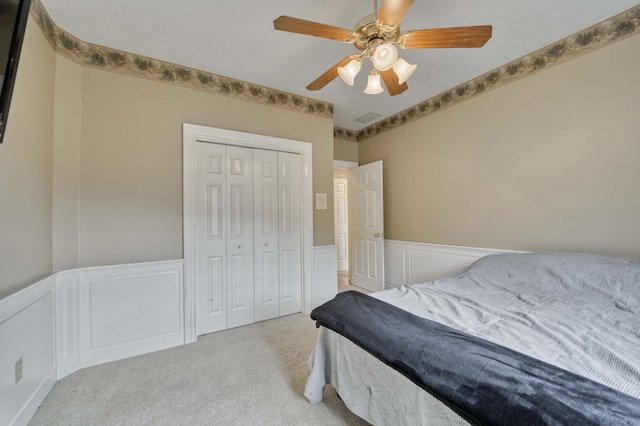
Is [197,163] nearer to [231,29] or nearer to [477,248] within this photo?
[231,29]

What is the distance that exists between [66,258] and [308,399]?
84.9 inches

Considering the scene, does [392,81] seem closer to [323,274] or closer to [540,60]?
[540,60]

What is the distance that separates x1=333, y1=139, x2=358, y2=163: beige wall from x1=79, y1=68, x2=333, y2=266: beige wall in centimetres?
199

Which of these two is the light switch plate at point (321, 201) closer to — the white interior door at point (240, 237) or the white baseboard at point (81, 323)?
the white interior door at point (240, 237)

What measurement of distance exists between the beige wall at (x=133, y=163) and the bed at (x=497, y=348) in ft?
5.88

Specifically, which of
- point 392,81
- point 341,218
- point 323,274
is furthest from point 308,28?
point 341,218

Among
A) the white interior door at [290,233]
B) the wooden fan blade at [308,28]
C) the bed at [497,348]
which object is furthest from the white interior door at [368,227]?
the wooden fan blade at [308,28]

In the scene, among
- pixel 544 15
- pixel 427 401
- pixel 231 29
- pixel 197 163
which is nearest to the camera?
pixel 427 401

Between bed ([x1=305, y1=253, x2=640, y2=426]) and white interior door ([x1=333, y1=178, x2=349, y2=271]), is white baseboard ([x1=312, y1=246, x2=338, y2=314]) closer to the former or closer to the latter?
bed ([x1=305, y1=253, x2=640, y2=426])

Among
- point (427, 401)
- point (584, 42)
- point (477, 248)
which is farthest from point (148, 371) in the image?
point (584, 42)

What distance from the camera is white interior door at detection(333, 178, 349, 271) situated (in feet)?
18.3

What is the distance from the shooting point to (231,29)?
6.61 feet

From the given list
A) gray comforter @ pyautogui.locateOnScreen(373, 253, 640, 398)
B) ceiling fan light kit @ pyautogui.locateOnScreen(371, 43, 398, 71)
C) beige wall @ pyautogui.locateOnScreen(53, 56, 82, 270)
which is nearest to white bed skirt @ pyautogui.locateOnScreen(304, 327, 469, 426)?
gray comforter @ pyautogui.locateOnScreen(373, 253, 640, 398)

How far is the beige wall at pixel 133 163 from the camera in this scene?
2.15m
